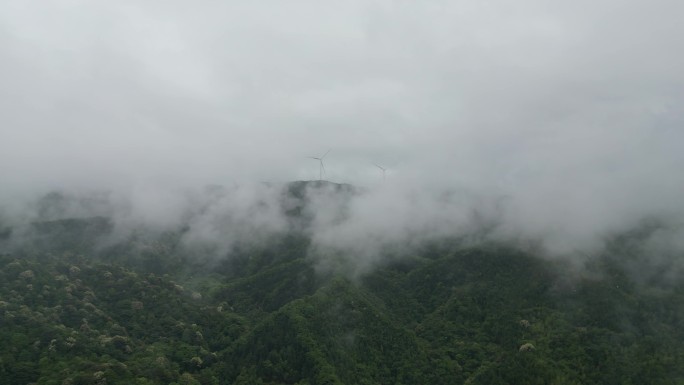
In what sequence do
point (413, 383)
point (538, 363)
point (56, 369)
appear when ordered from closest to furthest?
point (56, 369) < point (538, 363) < point (413, 383)

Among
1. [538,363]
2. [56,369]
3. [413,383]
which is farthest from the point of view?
[413,383]

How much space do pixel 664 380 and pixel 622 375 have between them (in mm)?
11337

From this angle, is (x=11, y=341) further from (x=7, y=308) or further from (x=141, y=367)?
(x=141, y=367)

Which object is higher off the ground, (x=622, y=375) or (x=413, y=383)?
(x=622, y=375)

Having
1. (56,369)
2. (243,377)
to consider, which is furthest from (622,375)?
(56,369)

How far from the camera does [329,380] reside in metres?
185

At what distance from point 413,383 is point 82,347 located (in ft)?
361

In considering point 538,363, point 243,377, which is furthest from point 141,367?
point 538,363

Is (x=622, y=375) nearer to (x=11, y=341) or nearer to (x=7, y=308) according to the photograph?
(x=11, y=341)

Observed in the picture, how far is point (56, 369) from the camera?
16775cm

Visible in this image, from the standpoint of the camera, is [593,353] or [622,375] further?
[593,353]

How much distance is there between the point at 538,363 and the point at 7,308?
17836 centimetres

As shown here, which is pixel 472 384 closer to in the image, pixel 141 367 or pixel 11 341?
pixel 141 367

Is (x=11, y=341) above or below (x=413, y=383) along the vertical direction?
above
